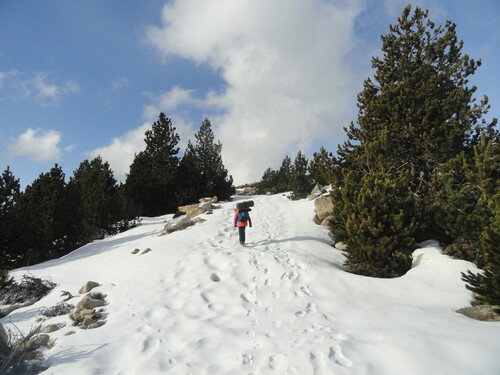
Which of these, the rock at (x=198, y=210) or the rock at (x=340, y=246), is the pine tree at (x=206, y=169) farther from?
the rock at (x=340, y=246)

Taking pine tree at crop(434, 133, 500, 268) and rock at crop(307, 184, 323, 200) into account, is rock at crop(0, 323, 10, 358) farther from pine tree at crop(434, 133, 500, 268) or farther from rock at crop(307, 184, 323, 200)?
rock at crop(307, 184, 323, 200)

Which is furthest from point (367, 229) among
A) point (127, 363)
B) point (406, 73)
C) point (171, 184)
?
point (171, 184)

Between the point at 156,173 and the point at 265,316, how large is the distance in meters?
23.0

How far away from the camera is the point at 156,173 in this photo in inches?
1081

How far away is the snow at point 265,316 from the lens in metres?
4.42

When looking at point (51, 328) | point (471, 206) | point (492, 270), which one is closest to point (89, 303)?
point (51, 328)

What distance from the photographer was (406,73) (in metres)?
13.8

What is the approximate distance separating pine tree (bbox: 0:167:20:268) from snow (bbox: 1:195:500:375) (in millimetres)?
5347

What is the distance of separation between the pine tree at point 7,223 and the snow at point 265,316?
535 centimetres

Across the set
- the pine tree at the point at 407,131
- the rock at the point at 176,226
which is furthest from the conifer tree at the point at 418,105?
the rock at the point at 176,226

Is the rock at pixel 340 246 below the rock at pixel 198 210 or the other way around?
below

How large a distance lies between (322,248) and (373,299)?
401cm

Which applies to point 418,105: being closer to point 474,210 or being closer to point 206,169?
point 474,210

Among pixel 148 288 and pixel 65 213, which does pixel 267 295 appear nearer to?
pixel 148 288
